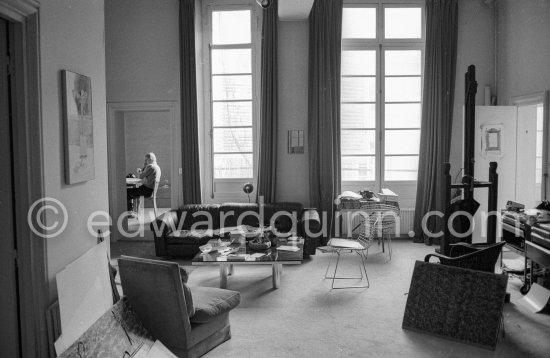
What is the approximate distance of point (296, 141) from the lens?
7.75 metres

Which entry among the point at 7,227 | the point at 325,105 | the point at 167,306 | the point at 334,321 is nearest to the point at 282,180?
the point at 325,105

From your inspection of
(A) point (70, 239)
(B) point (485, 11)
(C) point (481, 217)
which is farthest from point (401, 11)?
(A) point (70, 239)

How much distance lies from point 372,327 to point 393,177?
410cm

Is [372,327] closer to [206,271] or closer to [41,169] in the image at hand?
[206,271]

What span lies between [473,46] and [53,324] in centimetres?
722

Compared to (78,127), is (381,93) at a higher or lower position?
higher

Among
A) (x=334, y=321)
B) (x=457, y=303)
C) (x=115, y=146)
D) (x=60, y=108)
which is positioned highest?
(x=60, y=108)

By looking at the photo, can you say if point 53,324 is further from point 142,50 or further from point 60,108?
point 142,50

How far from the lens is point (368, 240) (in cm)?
581

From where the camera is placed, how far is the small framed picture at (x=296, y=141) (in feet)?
25.4

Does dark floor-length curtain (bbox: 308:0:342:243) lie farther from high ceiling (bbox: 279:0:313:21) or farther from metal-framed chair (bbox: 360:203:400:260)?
metal-framed chair (bbox: 360:203:400:260)

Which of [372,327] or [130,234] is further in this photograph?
[130,234]

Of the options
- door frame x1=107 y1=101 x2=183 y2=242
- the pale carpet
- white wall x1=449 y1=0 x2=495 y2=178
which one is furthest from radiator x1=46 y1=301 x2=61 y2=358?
white wall x1=449 y1=0 x2=495 y2=178

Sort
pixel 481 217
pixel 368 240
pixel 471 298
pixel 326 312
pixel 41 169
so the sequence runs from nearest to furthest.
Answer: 1. pixel 41 169
2. pixel 471 298
3. pixel 326 312
4. pixel 368 240
5. pixel 481 217
